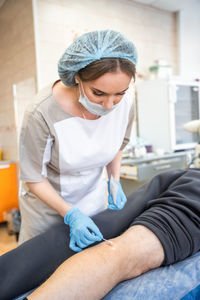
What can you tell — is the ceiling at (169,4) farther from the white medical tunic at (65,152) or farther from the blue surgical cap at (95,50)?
the blue surgical cap at (95,50)

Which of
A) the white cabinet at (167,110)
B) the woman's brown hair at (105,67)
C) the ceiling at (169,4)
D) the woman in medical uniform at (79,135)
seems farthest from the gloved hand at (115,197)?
the ceiling at (169,4)

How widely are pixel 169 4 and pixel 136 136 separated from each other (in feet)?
6.07

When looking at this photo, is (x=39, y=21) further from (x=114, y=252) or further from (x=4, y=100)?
(x=114, y=252)

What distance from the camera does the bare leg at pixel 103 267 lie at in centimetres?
72

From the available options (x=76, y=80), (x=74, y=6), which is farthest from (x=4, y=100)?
(x=76, y=80)

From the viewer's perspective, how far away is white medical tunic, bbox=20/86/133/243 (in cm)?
105

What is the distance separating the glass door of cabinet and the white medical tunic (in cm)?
199

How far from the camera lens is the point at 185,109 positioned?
130 inches

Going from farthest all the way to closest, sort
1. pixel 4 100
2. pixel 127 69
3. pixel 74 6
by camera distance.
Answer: pixel 4 100
pixel 74 6
pixel 127 69

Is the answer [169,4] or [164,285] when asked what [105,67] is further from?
[169,4]

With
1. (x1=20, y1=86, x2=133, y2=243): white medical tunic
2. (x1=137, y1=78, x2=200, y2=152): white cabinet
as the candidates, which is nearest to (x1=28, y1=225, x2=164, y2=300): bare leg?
(x1=20, y1=86, x2=133, y2=243): white medical tunic

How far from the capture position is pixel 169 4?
10.9 feet

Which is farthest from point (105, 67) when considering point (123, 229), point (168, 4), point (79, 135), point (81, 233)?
point (168, 4)

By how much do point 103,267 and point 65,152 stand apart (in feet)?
1.64
